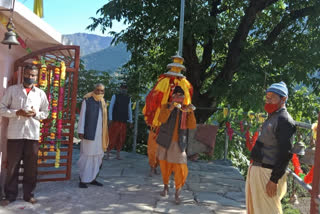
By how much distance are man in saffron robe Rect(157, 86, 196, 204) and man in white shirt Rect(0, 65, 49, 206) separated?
6.23 ft

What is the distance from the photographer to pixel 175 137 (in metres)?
5.20

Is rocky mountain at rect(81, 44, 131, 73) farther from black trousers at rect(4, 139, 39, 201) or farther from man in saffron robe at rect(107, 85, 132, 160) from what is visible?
black trousers at rect(4, 139, 39, 201)

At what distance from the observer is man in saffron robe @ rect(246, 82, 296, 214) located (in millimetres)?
3092

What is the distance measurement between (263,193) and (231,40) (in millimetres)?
8499

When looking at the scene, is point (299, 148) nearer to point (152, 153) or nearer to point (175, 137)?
point (175, 137)

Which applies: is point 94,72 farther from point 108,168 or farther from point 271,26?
point 271,26

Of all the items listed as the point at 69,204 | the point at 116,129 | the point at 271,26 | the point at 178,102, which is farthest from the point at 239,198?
the point at 271,26

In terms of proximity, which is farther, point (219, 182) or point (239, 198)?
point (219, 182)

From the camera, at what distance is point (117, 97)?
334 inches

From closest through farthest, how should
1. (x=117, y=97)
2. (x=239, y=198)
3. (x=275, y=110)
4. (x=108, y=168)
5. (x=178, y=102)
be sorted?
(x=275, y=110)
(x=178, y=102)
(x=239, y=198)
(x=108, y=168)
(x=117, y=97)

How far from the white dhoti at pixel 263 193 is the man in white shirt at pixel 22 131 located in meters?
3.16

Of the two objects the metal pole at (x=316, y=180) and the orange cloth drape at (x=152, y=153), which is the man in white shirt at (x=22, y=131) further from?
the metal pole at (x=316, y=180)

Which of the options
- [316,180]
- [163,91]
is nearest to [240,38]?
[163,91]

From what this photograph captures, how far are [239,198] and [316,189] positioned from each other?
331 centimetres
